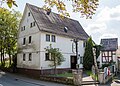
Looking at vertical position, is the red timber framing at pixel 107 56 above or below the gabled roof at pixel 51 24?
below

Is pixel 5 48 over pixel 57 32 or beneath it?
beneath

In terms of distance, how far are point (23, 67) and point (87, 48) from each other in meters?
11.5

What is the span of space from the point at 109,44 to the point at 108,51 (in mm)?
1570

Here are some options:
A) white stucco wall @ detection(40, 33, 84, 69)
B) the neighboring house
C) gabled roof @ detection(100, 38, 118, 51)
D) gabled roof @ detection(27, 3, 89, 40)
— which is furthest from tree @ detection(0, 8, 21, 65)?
gabled roof @ detection(100, 38, 118, 51)

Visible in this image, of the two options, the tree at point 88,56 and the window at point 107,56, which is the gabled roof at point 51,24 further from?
the window at point 107,56

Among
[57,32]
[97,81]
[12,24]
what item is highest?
[12,24]

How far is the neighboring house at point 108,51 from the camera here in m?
30.9

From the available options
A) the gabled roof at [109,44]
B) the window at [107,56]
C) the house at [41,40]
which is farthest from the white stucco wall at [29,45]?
the window at [107,56]

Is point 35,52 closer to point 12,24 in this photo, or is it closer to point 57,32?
point 57,32

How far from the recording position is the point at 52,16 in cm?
2958

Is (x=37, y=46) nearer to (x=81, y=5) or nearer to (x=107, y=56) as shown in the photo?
(x=107, y=56)

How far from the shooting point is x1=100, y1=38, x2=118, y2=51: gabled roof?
102ft

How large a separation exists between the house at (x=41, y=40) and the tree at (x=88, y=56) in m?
0.88

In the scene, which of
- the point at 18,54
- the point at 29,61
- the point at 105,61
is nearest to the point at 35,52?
the point at 29,61
